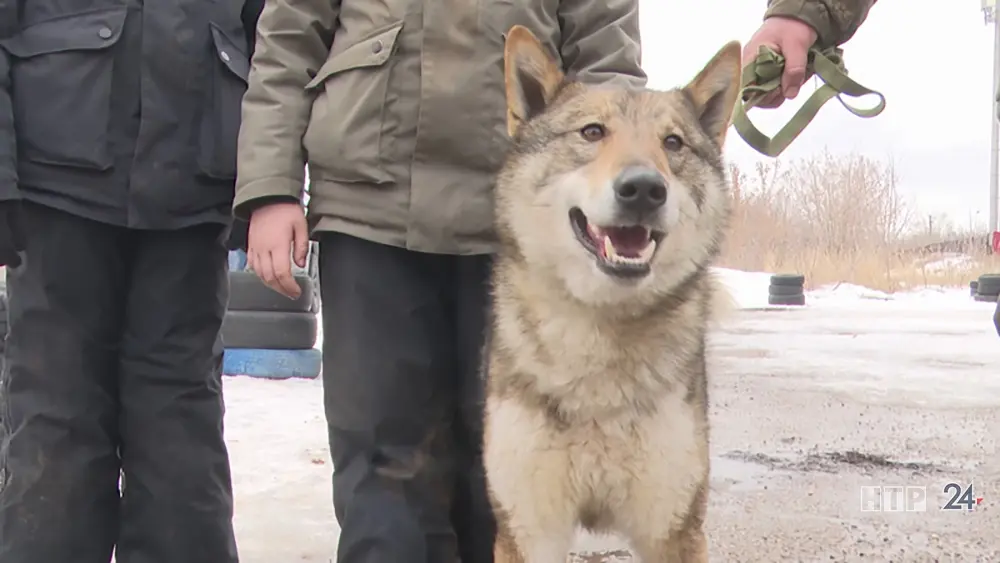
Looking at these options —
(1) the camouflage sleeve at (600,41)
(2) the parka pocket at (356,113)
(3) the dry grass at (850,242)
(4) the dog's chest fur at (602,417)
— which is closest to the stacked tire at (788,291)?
(3) the dry grass at (850,242)

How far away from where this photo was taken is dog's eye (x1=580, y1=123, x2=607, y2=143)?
4.81ft

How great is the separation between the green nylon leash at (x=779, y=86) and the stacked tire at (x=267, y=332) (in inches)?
137

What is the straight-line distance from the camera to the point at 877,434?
167 inches

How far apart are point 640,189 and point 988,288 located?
39.0 feet

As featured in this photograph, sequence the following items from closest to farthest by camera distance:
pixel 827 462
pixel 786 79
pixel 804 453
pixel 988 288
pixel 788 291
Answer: pixel 786 79 < pixel 827 462 < pixel 804 453 < pixel 988 288 < pixel 788 291

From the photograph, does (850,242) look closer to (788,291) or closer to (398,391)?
(788,291)

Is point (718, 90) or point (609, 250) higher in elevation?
point (718, 90)

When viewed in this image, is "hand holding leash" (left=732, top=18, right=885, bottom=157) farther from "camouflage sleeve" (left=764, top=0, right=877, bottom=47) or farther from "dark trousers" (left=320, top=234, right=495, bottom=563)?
"dark trousers" (left=320, top=234, right=495, bottom=563)

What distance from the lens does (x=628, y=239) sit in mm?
1366

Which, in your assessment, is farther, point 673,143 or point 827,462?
point 827,462

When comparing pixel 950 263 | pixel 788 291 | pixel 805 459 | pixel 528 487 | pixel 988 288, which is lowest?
pixel 805 459

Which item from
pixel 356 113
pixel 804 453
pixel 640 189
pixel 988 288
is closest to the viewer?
pixel 640 189

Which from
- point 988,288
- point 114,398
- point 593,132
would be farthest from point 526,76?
point 988,288

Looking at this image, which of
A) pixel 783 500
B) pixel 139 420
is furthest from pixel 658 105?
pixel 783 500
